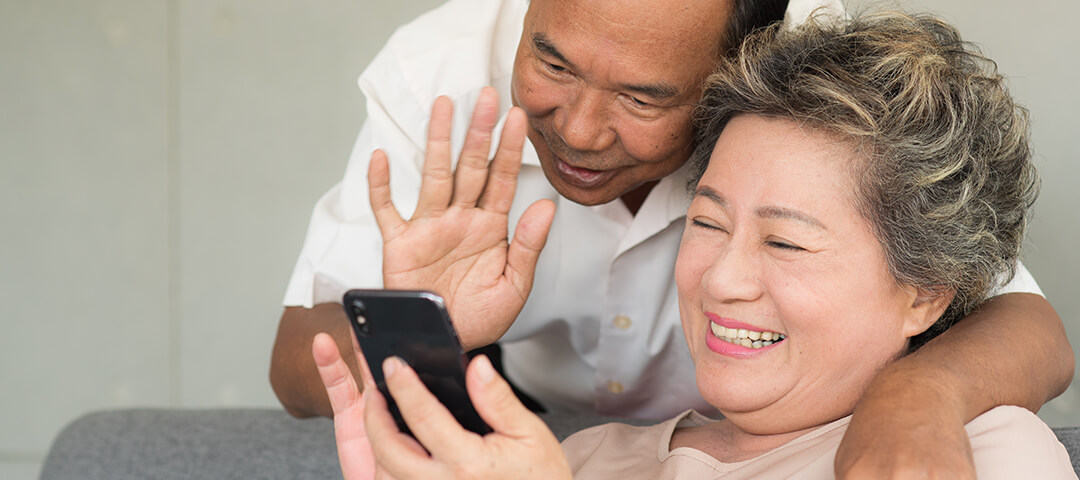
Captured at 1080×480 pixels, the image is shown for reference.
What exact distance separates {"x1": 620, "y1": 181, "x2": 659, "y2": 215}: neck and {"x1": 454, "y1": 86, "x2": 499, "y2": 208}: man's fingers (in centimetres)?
65

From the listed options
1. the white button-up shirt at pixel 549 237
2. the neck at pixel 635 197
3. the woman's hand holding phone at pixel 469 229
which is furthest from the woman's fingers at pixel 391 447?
the neck at pixel 635 197

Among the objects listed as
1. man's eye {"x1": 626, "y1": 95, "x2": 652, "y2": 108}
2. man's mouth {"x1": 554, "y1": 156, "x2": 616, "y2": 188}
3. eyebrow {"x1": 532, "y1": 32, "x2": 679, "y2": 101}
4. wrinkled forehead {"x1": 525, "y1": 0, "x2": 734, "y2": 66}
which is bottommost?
man's mouth {"x1": 554, "y1": 156, "x2": 616, "y2": 188}

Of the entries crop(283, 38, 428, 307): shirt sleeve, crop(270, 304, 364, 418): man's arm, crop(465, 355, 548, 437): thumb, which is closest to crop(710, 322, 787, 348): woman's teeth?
crop(465, 355, 548, 437): thumb

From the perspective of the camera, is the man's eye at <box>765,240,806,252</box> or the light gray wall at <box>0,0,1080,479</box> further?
the light gray wall at <box>0,0,1080,479</box>

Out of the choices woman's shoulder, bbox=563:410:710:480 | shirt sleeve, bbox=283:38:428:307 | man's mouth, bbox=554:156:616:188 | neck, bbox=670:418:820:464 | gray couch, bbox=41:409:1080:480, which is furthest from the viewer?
gray couch, bbox=41:409:1080:480

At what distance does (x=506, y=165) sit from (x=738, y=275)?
0.37 metres

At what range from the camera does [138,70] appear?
9.96 ft

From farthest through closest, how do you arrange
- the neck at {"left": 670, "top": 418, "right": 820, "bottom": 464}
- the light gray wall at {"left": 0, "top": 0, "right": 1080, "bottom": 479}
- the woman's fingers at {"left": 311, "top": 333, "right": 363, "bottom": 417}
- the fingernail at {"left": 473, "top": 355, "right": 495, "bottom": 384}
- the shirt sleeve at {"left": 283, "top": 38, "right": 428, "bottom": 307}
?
1. the light gray wall at {"left": 0, "top": 0, "right": 1080, "bottom": 479}
2. the shirt sleeve at {"left": 283, "top": 38, "right": 428, "bottom": 307}
3. the neck at {"left": 670, "top": 418, "right": 820, "bottom": 464}
4. the woman's fingers at {"left": 311, "top": 333, "right": 363, "bottom": 417}
5. the fingernail at {"left": 473, "top": 355, "right": 495, "bottom": 384}

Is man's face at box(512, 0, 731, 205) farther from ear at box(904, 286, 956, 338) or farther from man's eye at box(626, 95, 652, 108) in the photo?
ear at box(904, 286, 956, 338)

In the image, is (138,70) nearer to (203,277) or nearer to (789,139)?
(203,277)

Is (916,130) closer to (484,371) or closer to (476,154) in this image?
(476,154)

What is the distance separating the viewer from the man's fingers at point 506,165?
1.33 metres

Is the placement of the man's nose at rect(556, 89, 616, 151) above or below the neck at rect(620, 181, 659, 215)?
above

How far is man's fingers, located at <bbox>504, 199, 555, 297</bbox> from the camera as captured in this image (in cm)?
131
